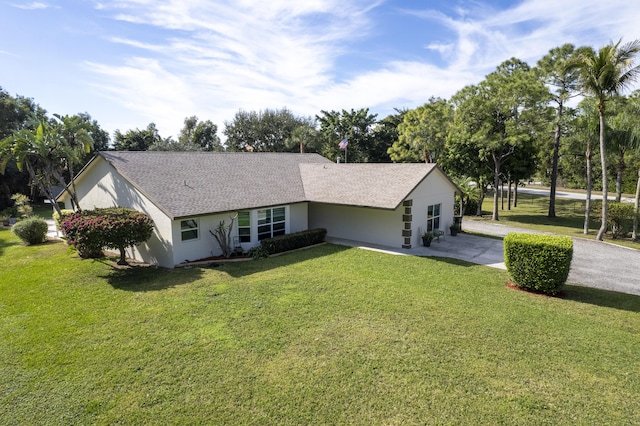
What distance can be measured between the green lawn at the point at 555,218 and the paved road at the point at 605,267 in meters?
2.47

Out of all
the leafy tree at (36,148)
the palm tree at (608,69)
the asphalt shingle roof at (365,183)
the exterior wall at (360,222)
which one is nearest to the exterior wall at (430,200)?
the asphalt shingle roof at (365,183)

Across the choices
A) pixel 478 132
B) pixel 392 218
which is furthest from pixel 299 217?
pixel 478 132

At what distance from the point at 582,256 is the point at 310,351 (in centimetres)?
1618

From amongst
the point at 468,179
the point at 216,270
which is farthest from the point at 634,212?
the point at 216,270

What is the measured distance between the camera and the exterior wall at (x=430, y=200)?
60.2 feet

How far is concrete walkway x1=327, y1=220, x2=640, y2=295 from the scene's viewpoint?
13500 millimetres

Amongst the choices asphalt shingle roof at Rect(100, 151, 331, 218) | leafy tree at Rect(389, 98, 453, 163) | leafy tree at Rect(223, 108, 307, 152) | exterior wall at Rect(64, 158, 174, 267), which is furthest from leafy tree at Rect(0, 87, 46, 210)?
leafy tree at Rect(389, 98, 453, 163)

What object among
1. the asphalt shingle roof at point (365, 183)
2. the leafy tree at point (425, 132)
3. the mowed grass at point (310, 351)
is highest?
the leafy tree at point (425, 132)

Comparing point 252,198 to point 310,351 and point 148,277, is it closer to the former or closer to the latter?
point 148,277

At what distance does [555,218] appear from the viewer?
3188 centimetres

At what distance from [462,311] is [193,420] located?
25.4 feet

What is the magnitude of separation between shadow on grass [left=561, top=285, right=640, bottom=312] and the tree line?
32.1 feet

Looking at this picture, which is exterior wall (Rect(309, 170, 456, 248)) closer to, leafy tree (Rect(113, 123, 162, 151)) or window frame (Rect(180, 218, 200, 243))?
window frame (Rect(180, 218, 200, 243))

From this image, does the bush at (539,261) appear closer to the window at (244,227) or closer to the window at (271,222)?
the window at (271,222)
